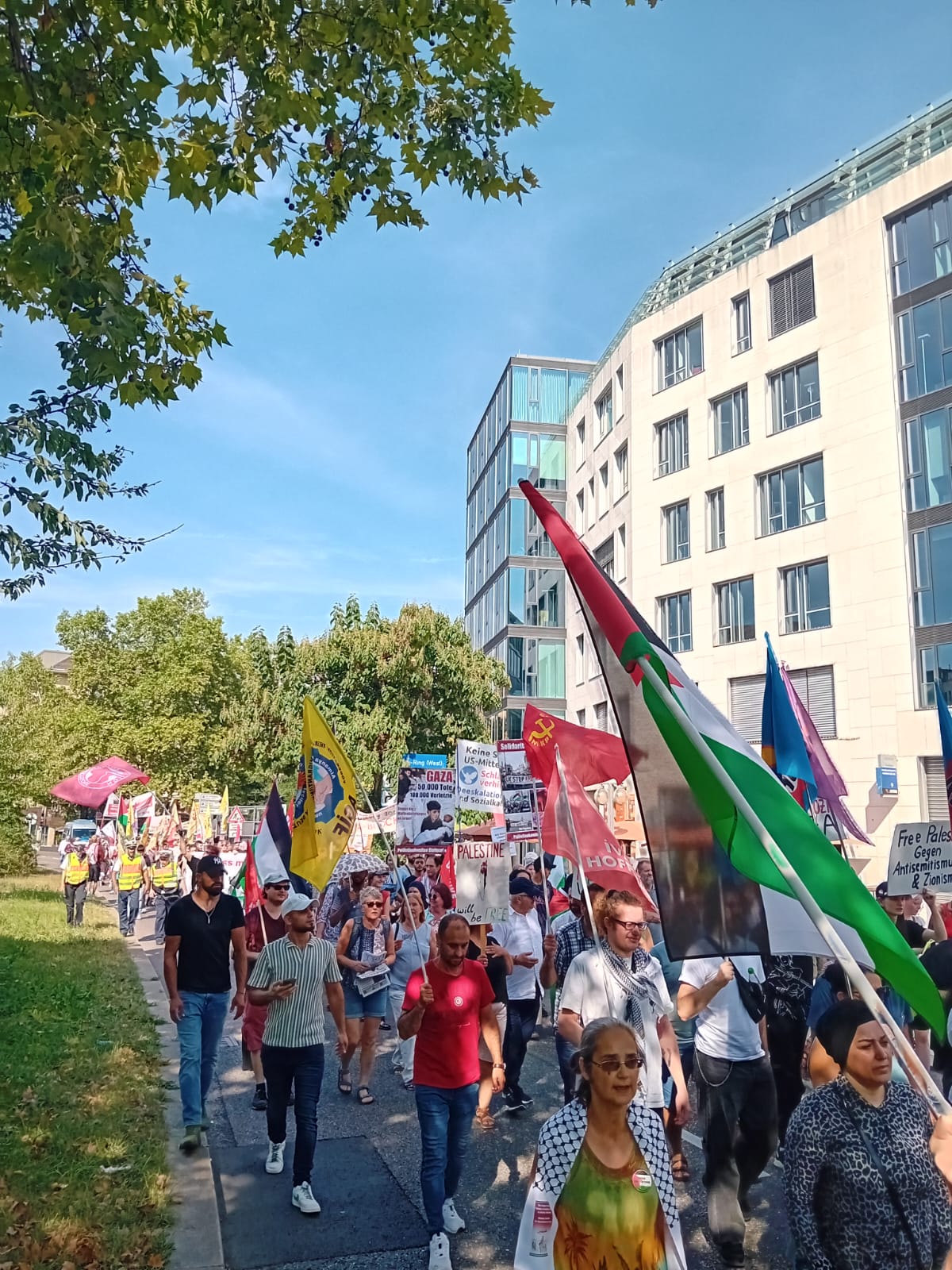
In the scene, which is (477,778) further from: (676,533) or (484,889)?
(676,533)

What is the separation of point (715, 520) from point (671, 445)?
12.3 ft

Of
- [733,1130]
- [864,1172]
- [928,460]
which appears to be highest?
[928,460]

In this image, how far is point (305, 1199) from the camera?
5652mm

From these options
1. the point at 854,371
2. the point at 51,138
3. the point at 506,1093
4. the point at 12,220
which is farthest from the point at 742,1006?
the point at 854,371

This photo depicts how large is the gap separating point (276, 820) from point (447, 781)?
6.41m

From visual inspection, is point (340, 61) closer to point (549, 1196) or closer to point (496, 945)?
point (549, 1196)

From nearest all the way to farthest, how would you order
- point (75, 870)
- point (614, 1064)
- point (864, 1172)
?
1. point (864, 1172)
2. point (614, 1064)
3. point (75, 870)

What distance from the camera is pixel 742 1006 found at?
564cm

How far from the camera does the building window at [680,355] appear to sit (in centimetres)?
3478

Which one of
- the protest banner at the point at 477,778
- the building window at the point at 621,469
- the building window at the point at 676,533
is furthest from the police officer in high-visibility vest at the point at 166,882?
the building window at the point at 621,469

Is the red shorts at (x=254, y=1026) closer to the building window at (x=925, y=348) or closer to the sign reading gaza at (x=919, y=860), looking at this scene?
the sign reading gaza at (x=919, y=860)

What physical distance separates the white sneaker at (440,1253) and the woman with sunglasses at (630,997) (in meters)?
1.13

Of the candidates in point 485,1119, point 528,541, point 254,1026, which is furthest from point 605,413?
point 485,1119

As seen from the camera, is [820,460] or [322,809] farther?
[820,460]
